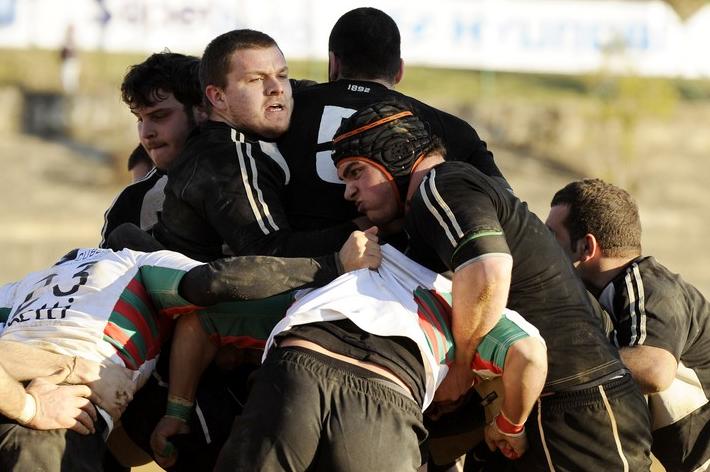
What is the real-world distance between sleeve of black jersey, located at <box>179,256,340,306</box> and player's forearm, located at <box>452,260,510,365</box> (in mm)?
493

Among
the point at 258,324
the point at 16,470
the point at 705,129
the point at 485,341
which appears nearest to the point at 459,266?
the point at 485,341

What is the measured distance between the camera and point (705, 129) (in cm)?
2652

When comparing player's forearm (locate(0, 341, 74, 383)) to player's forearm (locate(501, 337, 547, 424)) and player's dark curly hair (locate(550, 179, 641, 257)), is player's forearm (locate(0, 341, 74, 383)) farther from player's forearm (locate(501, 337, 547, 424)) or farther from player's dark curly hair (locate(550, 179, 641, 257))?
player's dark curly hair (locate(550, 179, 641, 257))

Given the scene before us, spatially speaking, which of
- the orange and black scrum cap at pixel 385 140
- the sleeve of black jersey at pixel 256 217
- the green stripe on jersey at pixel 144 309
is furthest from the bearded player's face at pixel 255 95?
the green stripe on jersey at pixel 144 309

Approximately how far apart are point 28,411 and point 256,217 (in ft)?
3.83

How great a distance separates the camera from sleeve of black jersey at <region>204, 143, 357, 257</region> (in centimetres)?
454

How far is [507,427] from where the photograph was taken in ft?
14.1

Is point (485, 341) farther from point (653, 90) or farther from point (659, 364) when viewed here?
point (653, 90)

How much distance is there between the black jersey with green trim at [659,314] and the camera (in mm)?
4887

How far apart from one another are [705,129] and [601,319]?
75.5 ft

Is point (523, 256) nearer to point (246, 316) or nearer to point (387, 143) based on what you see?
point (387, 143)

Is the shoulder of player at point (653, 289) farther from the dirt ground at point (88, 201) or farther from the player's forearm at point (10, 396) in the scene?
the dirt ground at point (88, 201)

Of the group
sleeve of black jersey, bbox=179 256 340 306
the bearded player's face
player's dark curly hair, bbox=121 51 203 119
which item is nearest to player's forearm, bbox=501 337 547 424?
sleeve of black jersey, bbox=179 256 340 306

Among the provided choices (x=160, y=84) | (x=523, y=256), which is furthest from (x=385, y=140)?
(x=160, y=84)
